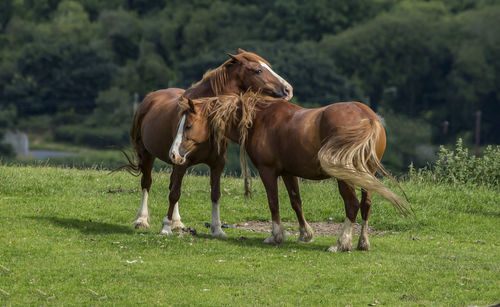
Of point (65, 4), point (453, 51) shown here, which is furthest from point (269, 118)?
point (65, 4)

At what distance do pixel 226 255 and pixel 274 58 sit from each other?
79170 mm

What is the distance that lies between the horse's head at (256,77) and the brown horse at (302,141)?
21.0 inches

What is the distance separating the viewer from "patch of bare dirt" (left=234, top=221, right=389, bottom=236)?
563 inches

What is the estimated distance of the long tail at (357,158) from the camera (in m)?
10.8

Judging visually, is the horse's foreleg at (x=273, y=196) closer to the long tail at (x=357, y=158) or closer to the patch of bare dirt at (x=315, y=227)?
the long tail at (x=357, y=158)

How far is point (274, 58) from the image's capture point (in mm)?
89750

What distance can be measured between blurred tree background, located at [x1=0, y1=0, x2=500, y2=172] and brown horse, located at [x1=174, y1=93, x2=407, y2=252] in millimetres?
66045

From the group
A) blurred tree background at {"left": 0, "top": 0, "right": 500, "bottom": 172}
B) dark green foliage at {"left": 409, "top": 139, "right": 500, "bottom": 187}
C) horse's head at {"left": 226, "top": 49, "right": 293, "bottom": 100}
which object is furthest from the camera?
blurred tree background at {"left": 0, "top": 0, "right": 500, "bottom": 172}

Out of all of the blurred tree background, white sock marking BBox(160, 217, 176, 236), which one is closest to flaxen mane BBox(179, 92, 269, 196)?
white sock marking BBox(160, 217, 176, 236)

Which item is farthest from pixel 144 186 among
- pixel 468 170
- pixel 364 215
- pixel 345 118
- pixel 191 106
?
pixel 468 170

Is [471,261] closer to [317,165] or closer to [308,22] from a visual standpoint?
[317,165]

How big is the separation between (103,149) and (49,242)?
8105cm

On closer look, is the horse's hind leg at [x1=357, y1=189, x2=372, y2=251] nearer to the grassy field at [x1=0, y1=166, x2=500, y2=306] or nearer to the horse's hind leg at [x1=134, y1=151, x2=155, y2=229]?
the grassy field at [x1=0, y1=166, x2=500, y2=306]

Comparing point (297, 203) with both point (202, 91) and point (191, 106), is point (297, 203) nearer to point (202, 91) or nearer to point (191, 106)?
point (191, 106)
